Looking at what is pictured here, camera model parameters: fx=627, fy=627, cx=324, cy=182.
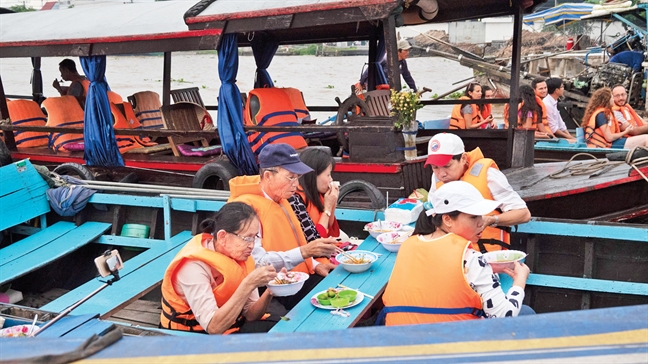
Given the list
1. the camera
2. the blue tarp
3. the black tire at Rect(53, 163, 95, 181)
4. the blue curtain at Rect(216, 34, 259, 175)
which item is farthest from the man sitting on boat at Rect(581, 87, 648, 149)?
the blue tarp

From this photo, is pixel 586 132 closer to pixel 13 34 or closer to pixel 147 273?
pixel 147 273

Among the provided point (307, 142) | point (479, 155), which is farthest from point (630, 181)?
point (307, 142)

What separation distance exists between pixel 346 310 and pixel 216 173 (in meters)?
3.27

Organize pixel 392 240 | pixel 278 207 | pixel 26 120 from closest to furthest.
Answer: pixel 278 207 → pixel 392 240 → pixel 26 120

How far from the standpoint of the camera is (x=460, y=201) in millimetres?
2574

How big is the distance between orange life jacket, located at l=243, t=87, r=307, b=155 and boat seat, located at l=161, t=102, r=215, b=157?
0.87 meters

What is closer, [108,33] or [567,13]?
[108,33]

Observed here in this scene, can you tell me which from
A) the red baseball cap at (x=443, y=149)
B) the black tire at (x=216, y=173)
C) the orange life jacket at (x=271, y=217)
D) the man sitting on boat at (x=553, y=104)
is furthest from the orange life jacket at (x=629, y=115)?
the orange life jacket at (x=271, y=217)

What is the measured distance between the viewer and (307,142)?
23.2 ft

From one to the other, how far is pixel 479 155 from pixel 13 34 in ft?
18.9

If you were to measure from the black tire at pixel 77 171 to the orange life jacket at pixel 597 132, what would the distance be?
5.93 meters

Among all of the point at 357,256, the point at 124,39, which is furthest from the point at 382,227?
the point at 124,39

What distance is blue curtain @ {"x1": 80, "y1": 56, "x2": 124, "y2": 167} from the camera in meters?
6.65

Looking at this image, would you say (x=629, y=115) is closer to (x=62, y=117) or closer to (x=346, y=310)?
(x=346, y=310)
